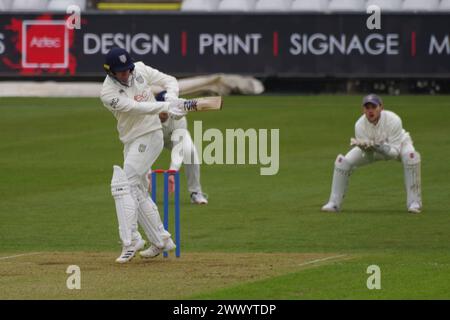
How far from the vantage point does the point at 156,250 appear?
13539 mm

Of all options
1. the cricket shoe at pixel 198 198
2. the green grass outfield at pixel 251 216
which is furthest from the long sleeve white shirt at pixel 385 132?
the cricket shoe at pixel 198 198

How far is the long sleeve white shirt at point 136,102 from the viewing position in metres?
13.1

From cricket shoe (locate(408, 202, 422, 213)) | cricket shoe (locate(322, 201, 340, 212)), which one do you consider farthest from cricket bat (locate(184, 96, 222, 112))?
cricket shoe (locate(408, 202, 422, 213))

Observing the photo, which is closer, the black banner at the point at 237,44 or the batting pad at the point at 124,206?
the batting pad at the point at 124,206

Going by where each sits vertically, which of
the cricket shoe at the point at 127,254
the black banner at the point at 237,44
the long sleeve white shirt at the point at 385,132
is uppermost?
the black banner at the point at 237,44

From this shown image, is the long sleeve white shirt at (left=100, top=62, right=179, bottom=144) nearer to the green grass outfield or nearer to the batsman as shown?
the green grass outfield

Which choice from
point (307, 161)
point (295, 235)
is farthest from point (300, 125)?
point (295, 235)

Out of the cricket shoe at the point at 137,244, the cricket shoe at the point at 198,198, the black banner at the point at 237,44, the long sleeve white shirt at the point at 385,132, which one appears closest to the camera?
the cricket shoe at the point at 137,244

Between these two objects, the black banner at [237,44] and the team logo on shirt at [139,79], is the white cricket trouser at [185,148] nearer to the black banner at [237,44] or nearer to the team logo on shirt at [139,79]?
the team logo on shirt at [139,79]

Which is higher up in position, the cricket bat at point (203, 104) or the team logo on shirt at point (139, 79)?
the team logo on shirt at point (139, 79)

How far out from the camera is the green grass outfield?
12.0m
